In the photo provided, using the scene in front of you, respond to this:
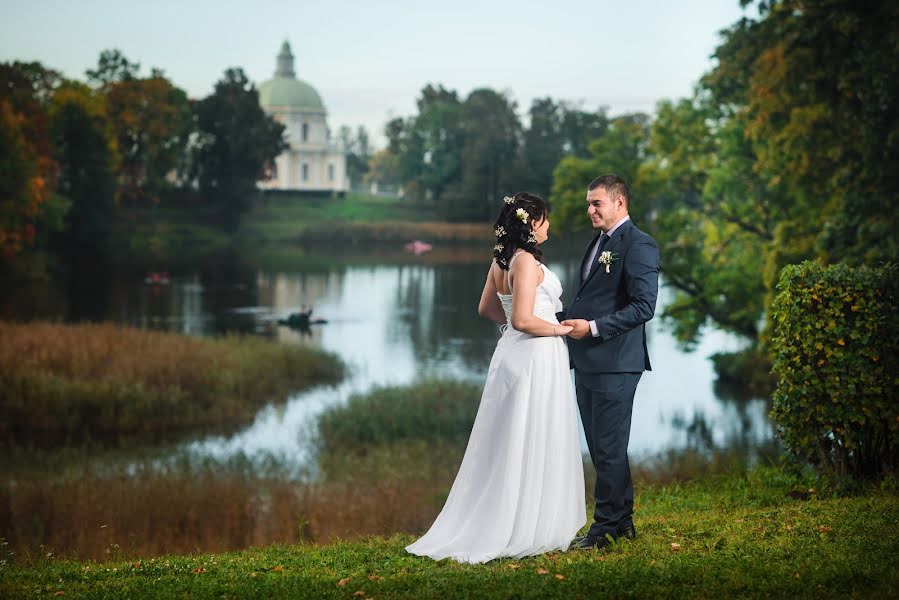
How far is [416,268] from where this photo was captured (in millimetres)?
64250

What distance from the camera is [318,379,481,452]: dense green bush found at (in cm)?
2033

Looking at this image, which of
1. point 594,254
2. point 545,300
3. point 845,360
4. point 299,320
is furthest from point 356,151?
point 545,300

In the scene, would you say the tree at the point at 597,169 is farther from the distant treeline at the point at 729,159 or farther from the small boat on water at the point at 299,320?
the small boat on water at the point at 299,320

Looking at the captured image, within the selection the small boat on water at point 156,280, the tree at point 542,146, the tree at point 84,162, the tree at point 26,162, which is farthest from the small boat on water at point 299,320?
the tree at point 542,146

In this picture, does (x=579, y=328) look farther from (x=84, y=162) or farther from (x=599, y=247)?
(x=84, y=162)

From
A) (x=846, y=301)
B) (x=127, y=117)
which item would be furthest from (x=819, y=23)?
(x=127, y=117)

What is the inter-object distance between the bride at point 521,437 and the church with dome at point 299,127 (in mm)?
104948

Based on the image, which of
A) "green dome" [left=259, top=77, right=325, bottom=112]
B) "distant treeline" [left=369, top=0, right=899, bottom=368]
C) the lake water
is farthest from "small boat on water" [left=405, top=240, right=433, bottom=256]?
"distant treeline" [left=369, top=0, right=899, bottom=368]

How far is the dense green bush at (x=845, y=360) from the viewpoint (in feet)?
26.5

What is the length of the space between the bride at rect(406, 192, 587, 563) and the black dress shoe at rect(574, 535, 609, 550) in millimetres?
111

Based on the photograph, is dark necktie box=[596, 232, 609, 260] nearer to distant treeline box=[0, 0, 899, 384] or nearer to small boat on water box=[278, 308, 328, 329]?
distant treeline box=[0, 0, 899, 384]

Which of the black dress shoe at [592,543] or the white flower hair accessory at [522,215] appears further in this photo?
the black dress shoe at [592,543]

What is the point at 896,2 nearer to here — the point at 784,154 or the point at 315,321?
the point at 784,154

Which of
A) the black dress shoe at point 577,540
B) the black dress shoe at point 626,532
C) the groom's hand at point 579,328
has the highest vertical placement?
the groom's hand at point 579,328
